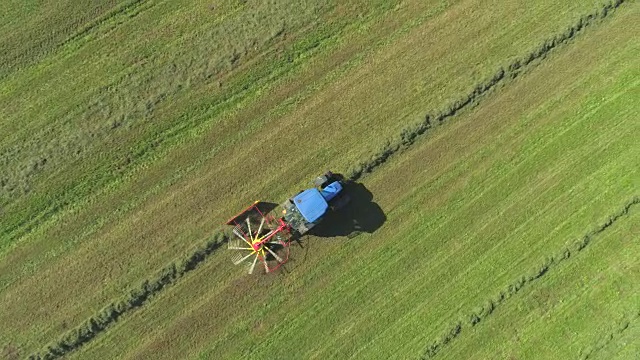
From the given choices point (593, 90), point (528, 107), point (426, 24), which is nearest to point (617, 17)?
point (593, 90)

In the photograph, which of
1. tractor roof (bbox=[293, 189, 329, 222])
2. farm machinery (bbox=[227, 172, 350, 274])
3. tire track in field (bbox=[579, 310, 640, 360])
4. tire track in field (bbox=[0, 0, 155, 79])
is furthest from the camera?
tire track in field (bbox=[579, 310, 640, 360])

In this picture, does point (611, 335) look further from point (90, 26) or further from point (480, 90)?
point (90, 26)

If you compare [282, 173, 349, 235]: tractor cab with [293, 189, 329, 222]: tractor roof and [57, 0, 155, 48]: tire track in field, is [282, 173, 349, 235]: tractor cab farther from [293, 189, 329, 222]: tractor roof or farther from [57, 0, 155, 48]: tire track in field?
[57, 0, 155, 48]: tire track in field

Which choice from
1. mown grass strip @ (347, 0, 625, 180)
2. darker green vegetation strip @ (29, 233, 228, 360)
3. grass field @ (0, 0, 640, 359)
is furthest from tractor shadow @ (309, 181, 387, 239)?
darker green vegetation strip @ (29, 233, 228, 360)

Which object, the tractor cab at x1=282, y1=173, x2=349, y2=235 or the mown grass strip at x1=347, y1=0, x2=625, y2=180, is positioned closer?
the tractor cab at x1=282, y1=173, x2=349, y2=235

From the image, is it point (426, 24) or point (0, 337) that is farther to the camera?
point (426, 24)

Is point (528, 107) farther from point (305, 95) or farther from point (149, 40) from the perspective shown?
point (149, 40)

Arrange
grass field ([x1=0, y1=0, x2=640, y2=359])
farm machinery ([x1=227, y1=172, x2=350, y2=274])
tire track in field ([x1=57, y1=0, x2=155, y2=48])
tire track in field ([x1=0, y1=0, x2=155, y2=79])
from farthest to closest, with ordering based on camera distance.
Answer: tire track in field ([x1=57, y1=0, x2=155, y2=48]) < tire track in field ([x1=0, y1=0, x2=155, y2=79]) < grass field ([x1=0, y1=0, x2=640, y2=359]) < farm machinery ([x1=227, y1=172, x2=350, y2=274])
